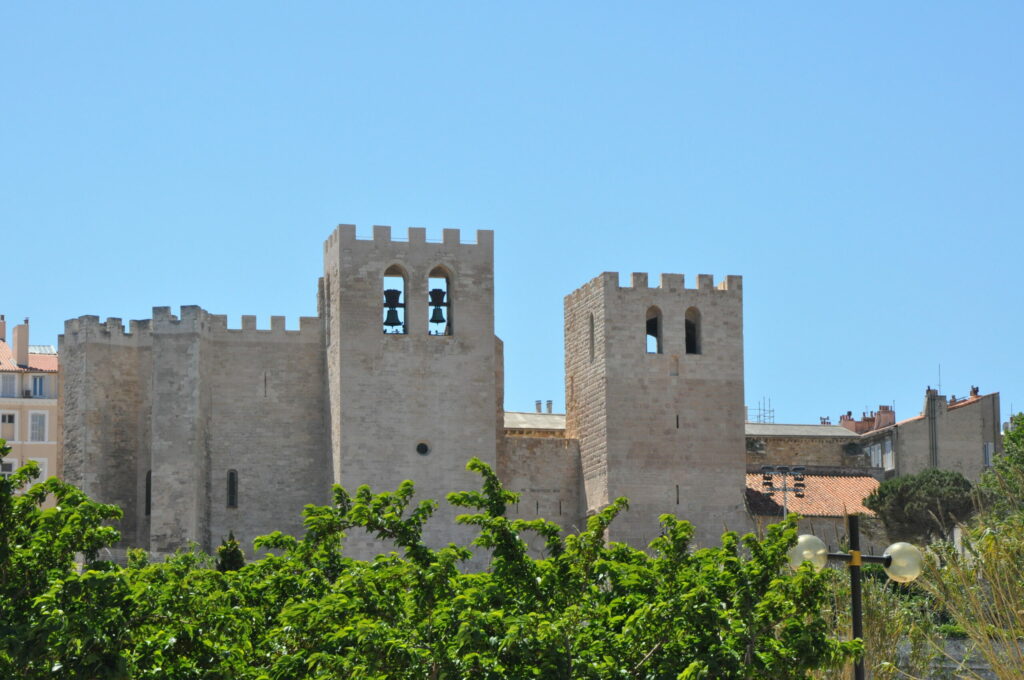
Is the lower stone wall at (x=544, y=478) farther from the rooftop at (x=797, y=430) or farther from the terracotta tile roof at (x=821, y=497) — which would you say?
the rooftop at (x=797, y=430)

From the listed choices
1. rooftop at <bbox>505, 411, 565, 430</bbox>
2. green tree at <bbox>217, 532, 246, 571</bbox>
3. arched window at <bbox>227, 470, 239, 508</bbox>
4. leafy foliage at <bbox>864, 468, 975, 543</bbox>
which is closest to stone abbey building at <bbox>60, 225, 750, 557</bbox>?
arched window at <bbox>227, 470, 239, 508</bbox>

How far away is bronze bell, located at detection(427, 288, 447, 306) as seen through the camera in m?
48.3

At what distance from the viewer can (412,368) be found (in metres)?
47.1

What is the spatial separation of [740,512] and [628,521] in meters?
3.11

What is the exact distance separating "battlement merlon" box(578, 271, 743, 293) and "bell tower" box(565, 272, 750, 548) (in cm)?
3

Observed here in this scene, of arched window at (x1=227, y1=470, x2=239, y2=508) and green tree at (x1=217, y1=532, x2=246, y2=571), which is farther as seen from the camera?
arched window at (x1=227, y1=470, x2=239, y2=508)

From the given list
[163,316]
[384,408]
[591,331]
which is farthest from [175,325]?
[591,331]

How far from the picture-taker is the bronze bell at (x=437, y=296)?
48.3m

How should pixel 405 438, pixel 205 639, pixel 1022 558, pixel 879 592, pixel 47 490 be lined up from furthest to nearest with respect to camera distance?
pixel 405 438 → pixel 879 592 → pixel 1022 558 → pixel 205 639 → pixel 47 490

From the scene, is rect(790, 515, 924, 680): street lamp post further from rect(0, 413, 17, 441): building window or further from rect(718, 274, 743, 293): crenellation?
rect(0, 413, 17, 441): building window

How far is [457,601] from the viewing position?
59.7 ft

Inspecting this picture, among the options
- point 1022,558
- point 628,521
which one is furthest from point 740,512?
point 1022,558

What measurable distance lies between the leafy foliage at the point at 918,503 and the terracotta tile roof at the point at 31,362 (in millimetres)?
30130

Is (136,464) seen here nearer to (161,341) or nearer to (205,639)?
(161,341)
